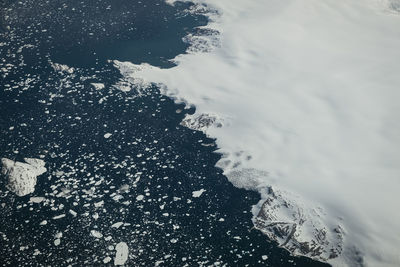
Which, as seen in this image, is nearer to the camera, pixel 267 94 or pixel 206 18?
pixel 267 94

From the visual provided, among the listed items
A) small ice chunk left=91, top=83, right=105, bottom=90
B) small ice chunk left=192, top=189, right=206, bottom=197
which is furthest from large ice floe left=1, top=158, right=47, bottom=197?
small ice chunk left=192, top=189, right=206, bottom=197

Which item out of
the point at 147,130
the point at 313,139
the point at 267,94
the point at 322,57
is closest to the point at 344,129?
the point at 313,139

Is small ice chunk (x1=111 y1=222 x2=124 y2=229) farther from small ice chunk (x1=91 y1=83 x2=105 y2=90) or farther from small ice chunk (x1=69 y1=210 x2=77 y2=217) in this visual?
small ice chunk (x1=91 y1=83 x2=105 y2=90)

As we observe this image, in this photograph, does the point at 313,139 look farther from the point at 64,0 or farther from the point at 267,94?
the point at 64,0

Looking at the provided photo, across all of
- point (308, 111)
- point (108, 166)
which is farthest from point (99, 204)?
point (308, 111)

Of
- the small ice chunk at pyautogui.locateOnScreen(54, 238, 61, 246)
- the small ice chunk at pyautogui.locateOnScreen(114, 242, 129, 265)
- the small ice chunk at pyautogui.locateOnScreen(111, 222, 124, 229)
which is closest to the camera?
the small ice chunk at pyautogui.locateOnScreen(114, 242, 129, 265)

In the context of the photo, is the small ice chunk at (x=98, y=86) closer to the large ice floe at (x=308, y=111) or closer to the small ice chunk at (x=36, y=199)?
the large ice floe at (x=308, y=111)

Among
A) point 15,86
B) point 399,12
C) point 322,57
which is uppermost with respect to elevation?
point 399,12
